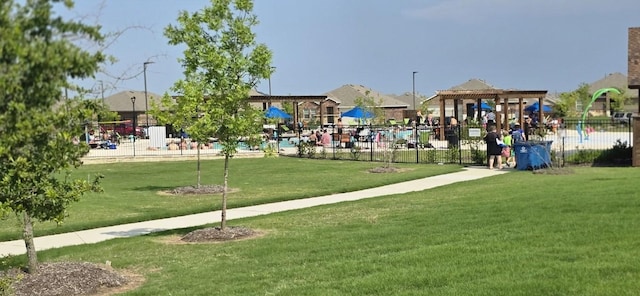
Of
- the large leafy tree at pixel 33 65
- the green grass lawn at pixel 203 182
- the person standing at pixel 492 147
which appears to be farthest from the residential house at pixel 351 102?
the large leafy tree at pixel 33 65

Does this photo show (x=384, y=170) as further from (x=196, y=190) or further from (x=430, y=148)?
(x=430, y=148)

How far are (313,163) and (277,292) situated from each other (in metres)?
21.4

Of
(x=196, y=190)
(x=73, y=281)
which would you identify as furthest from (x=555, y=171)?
(x=73, y=281)

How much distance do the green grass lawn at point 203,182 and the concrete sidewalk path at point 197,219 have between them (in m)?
0.37

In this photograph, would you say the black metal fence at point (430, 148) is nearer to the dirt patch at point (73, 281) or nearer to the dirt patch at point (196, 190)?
the dirt patch at point (196, 190)

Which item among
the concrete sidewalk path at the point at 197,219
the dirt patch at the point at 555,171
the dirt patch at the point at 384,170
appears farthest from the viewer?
the dirt patch at the point at 384,170

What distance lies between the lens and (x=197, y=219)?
14617mm

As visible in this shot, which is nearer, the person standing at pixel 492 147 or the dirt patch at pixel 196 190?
the dirt patch at pixel 196 190

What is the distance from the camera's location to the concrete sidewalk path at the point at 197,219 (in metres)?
12.1

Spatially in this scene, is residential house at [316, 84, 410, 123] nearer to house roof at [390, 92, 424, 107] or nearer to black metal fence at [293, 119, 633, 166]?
house roof at [390, 92, 424, 107]

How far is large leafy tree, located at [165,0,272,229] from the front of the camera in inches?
474

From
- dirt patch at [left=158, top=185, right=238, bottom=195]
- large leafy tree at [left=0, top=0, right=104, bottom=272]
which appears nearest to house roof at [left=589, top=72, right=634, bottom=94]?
dirt patch at [left=158, top=185, right=238, bottom=195]

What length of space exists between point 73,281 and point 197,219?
19.7 ft

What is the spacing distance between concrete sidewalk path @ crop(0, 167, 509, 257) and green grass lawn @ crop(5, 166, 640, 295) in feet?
2.21
